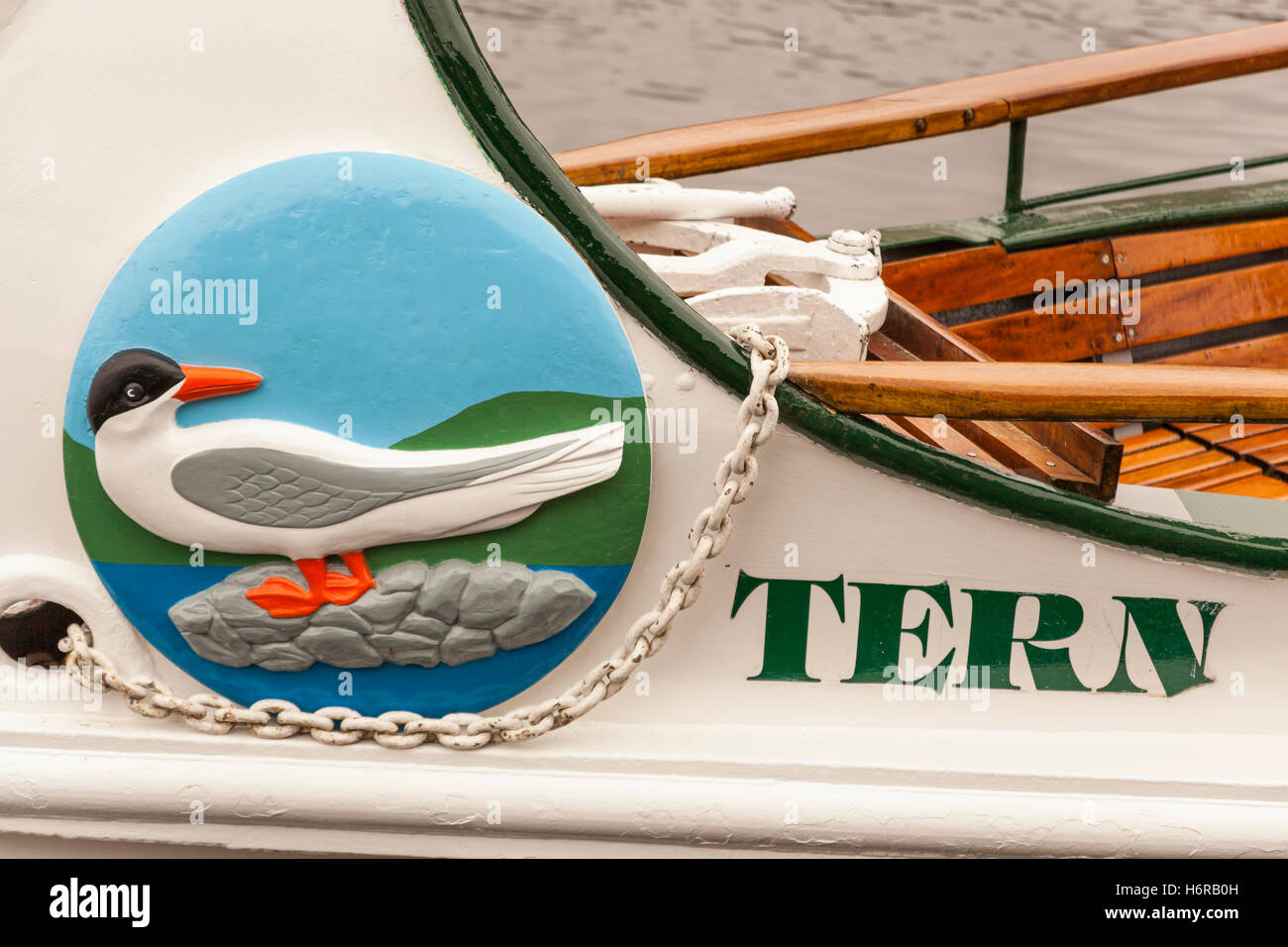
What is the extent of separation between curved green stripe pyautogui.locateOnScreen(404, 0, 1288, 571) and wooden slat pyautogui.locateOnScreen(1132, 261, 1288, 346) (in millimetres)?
1545

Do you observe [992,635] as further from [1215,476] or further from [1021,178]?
[1021,178]

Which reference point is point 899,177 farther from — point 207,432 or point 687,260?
point 207,432

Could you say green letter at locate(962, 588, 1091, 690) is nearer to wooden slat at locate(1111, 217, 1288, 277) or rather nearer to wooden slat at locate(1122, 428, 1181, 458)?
wooden slat at locate(1122, 428, 1181, 458)

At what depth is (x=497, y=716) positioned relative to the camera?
1595mm

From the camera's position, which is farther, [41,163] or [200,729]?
[200,729]

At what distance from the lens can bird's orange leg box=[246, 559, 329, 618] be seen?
1.50 meters

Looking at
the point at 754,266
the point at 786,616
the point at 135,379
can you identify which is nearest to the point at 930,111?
the point at 754,266

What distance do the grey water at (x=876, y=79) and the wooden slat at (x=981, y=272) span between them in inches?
129

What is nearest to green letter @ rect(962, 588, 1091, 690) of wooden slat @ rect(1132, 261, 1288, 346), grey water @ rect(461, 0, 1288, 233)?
wooden slat @ rect(1132, 261, 1288, 346)

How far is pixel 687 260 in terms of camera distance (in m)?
2.13

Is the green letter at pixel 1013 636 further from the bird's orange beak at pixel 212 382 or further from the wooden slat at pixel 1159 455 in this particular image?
the wooden slat at pixel 1159 455
